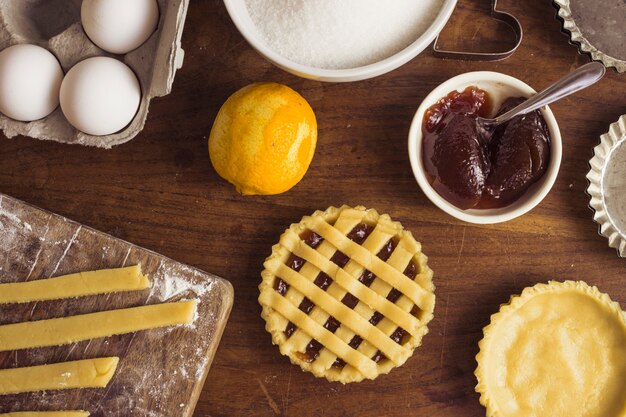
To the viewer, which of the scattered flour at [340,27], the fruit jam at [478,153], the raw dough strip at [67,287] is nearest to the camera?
the scattered flour at [340,27]

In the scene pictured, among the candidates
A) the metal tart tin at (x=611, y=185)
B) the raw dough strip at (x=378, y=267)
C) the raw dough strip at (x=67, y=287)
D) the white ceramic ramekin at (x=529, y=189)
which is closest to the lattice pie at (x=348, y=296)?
the raw dough strip at (x=378, y=267)

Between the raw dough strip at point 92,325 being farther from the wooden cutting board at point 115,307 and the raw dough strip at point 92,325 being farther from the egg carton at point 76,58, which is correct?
the egg carton at point 76,58

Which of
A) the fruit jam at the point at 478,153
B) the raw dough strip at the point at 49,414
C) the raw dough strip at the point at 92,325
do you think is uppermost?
the fruit jam at the point at 478,153

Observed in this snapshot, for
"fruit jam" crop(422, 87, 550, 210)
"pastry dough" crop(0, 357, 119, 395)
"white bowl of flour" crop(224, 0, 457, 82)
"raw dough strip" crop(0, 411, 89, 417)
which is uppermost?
"white bowl of flour" crop(224, 0, 457, 82)

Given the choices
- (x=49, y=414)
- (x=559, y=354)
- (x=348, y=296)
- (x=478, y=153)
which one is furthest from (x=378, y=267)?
(x=49, y=414)

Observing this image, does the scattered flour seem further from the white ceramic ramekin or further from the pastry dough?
the pastry dough

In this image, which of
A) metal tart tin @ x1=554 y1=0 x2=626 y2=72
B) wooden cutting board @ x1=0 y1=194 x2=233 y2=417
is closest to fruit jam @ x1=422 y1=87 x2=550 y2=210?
metal tart tin @ x1=554 y1=0 x2=626 y2=72
